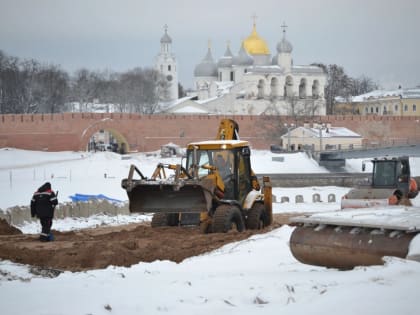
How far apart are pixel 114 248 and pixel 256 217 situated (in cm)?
430

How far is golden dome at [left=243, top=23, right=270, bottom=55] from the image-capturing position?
88500 mm

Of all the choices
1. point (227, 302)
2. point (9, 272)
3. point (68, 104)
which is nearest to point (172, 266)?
point (9, 272)

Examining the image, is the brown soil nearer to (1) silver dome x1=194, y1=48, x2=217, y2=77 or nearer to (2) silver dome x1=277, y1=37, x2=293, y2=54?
(2) silver dome x1=277, y1=37, x2=293, y2=54

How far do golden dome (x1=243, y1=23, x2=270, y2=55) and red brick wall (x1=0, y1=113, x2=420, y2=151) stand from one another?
20884 millimetres

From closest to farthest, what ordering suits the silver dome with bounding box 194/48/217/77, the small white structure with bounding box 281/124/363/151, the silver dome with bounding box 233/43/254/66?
the small white structure with bounding box 281/124/363/151 → the silver dome with bounding box 233/43/254/66 → the silver dome with bounding box 194/48/217/77

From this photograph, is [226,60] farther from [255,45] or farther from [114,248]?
[114,248]

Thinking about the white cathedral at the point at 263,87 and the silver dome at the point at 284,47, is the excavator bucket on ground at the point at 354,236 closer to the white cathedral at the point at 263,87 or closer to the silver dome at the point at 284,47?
the white cathedral at the point at 263,87

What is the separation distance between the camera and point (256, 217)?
47.8 feet

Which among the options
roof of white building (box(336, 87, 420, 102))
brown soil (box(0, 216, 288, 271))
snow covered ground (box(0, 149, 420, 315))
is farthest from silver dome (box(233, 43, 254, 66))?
snow covered ground (box(0, 149, 420, 315))

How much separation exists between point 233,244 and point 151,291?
420 centimetres

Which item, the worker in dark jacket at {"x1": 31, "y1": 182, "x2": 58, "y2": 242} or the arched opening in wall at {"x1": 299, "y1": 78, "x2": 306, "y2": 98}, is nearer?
the worker in dark jacket at {"x1": 31, "y1": 182, "x2": 58, "y2": 242}

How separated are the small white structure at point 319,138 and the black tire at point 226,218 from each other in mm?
43898

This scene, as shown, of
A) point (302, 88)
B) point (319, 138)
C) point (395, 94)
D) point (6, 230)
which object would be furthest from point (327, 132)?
point (6, 230)

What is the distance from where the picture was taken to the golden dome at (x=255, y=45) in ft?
290
